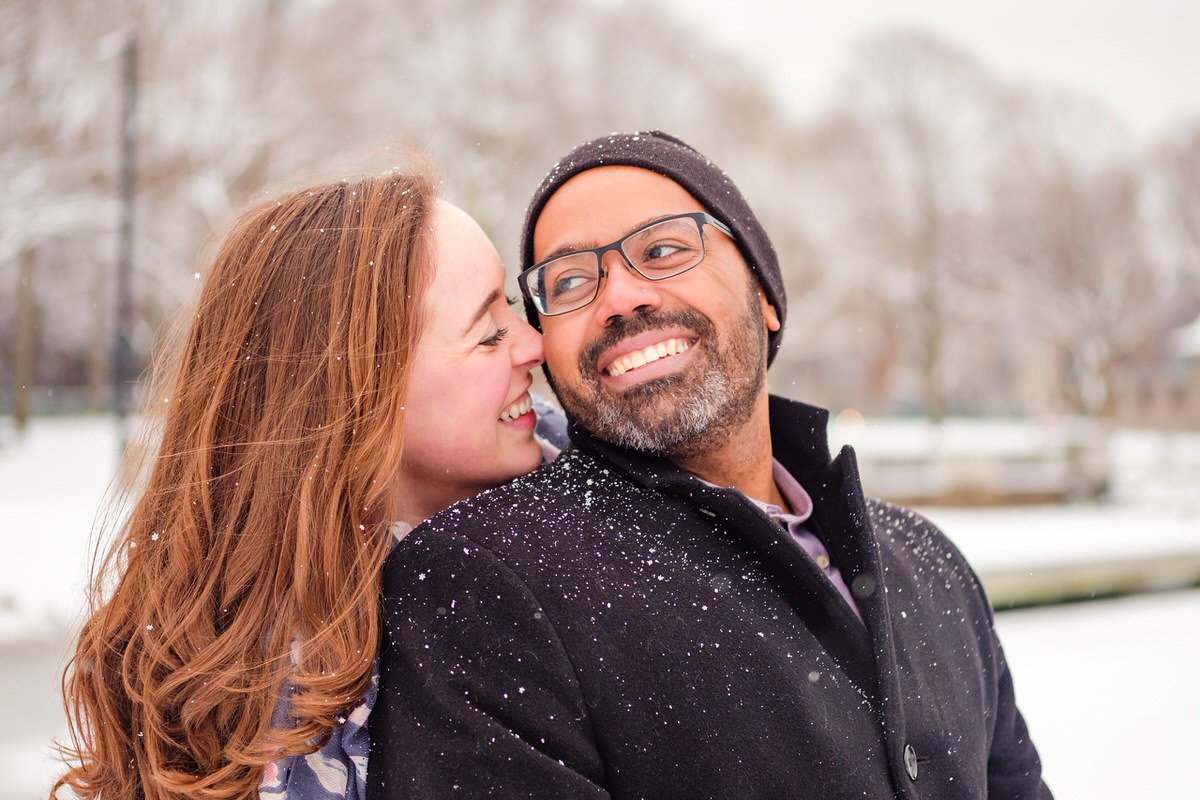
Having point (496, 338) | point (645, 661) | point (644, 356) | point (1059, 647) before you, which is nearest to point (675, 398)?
point (644, 356)

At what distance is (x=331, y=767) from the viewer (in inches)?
A: 82.7

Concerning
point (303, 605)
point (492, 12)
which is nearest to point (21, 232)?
point (492, 12)

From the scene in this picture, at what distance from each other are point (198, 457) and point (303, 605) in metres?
0.48

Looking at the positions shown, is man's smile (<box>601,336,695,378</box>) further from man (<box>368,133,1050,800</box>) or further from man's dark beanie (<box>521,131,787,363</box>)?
man's dark beanie (<box>521,131,787,363</box>)

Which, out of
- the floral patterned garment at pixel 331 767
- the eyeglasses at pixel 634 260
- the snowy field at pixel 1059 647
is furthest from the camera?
the snowy field at pixel 1059 647

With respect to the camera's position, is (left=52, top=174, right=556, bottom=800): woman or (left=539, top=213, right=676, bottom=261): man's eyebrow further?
(left=539, top=213, right=676, bottom=261): man's eyebrow

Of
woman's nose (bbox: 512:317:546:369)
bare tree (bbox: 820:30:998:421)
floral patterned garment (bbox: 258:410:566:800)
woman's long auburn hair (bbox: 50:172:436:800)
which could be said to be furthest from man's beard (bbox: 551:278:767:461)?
bare tree (bbox: 820:30:998:421)

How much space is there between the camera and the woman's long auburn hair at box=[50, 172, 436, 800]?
2.11 m

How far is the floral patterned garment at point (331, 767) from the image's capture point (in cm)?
209

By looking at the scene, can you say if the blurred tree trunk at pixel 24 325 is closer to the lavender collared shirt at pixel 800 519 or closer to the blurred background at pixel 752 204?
the blurred background at pixel 752 204

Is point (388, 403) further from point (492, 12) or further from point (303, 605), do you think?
point (492, 12)

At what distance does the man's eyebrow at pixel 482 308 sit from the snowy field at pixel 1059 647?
109cm

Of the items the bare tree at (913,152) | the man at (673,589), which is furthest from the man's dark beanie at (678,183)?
the bare tree at (913,152)

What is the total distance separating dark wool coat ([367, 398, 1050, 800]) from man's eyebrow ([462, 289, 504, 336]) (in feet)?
1.46
